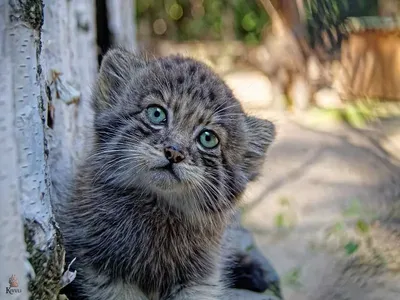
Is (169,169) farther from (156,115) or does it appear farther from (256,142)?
(256,142)

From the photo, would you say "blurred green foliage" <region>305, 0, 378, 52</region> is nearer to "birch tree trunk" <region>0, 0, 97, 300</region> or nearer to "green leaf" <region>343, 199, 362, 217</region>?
"birch tree trunk" <region>0, 0, 97, 300</region>

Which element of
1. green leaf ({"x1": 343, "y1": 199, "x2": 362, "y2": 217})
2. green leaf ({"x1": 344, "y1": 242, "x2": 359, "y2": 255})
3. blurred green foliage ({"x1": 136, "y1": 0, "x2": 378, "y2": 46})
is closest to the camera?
green leaf ({"x1": 344, "y1": 242, "x2": 359, "y2": 255})

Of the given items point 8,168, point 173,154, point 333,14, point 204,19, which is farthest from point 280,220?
point 204,19

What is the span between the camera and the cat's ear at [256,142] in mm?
2746

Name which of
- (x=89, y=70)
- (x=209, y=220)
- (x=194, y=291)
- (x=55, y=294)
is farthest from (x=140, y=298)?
(x=89, y=70)

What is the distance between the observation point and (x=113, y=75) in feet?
8.84

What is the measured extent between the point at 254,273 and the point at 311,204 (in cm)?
175

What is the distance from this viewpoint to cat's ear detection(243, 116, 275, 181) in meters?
2.75

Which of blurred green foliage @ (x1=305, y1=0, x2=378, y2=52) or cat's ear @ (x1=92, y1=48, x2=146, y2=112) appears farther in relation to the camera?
cat's ear @ (x1=92, y1=48, x2=146, y2=112)

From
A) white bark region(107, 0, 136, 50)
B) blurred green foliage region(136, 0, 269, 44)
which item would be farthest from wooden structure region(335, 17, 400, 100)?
blurred green foliage region(136, 0, 269, 44)

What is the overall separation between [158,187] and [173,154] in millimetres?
155

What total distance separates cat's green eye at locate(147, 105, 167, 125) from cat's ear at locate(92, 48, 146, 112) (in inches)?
10.8

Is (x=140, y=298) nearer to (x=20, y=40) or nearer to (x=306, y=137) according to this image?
(x=20, y=40)

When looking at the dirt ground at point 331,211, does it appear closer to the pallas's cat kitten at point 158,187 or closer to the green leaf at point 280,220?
the green leaf at point 280,220
